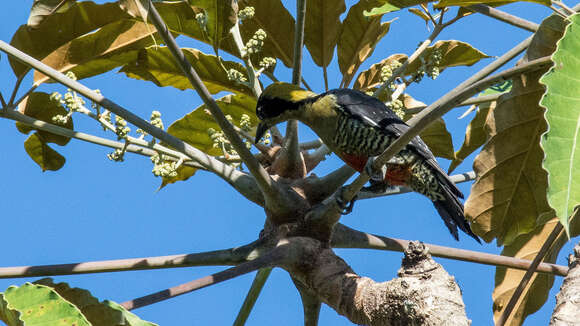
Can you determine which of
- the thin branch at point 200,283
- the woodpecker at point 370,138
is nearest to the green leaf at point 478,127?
the woodpecker at point 370,138

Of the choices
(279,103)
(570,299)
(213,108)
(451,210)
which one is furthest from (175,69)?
(570,299)

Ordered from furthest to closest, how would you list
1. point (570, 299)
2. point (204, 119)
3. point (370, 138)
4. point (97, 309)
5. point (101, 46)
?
point (204, 119), point (370, 138), point (101, 46), point (97, 309), point (570, 299)

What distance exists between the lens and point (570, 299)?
203cm

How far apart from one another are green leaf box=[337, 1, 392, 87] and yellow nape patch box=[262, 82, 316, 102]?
0.32 m

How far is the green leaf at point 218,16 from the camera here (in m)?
3.06

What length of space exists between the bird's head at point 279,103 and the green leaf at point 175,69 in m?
0.20

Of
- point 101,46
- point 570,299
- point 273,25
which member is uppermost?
point 273,25

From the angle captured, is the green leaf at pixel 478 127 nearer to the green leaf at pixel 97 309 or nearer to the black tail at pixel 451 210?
the black tail at pixel 451 210

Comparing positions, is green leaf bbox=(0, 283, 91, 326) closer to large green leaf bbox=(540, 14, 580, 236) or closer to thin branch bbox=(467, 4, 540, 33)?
large green leaf bbox=(540, 14, 580, 236)

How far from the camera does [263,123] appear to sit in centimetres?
387

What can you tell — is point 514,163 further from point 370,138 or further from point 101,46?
point 101,46

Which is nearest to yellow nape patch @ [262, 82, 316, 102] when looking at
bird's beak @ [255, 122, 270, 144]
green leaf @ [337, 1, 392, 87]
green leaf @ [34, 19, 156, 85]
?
bird's beak @ [255, 122, 270, 144]

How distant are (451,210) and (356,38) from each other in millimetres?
1055

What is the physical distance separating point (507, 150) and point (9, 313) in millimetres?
1799
